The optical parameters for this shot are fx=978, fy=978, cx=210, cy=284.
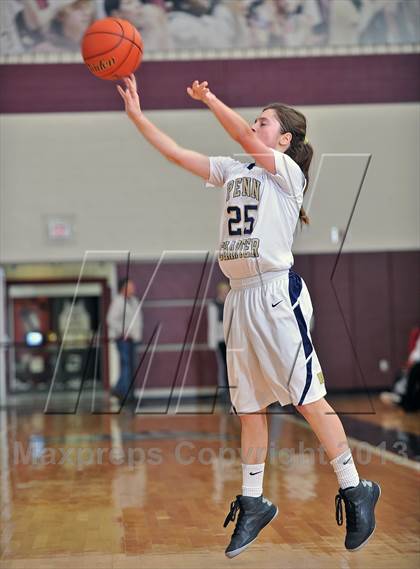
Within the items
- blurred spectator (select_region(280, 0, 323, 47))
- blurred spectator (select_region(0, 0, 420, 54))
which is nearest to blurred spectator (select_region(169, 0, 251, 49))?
blurred spectator (select_region(0, 0, 420, 54))

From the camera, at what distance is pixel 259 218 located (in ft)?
9.64

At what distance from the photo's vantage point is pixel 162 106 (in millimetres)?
10797

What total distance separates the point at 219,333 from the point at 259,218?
8642 millimetres

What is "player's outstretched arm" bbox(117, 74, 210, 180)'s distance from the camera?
9.07ft

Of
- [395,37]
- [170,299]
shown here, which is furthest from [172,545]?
[170,299]

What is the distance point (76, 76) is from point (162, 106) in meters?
1.02

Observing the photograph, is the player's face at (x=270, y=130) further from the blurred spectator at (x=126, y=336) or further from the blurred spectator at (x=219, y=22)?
the blurred spectator at (x=126, y=336)

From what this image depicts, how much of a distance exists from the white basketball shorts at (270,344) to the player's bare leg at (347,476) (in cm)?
6

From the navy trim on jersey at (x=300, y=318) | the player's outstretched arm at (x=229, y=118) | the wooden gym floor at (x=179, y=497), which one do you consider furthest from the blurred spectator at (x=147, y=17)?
the player's outstretched arm at (x=229, y=118)

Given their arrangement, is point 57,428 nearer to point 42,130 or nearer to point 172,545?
point 42,130

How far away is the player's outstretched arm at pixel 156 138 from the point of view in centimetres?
276

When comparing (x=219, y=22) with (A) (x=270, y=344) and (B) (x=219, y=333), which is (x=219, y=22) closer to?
(B) (x=219, y=333)

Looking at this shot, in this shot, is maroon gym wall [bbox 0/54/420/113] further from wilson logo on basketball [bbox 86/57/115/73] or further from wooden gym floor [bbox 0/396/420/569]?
wilson logo on basketball [bbox 86/57/115/73]

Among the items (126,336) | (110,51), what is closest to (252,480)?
(110,51)
